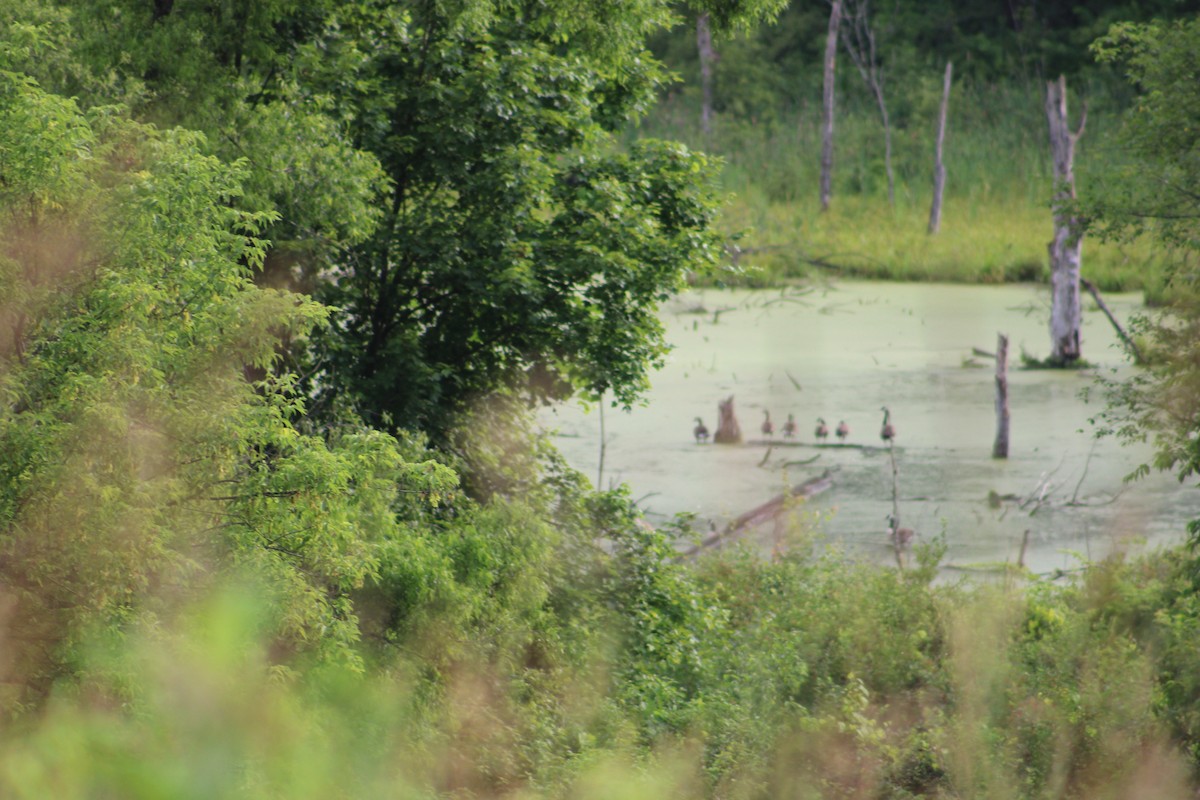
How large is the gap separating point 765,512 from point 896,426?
3.22 meters

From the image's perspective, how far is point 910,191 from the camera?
25.9m

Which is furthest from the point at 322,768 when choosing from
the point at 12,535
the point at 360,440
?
the point at 360,440

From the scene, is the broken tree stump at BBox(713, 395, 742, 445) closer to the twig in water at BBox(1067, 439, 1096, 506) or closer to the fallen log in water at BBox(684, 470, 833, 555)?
the fallen log in water at BBox(684, 470, 833, 555)

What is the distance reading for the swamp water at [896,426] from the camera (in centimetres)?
1178

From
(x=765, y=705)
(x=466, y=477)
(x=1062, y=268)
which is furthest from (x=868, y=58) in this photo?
(x=765, y=705)

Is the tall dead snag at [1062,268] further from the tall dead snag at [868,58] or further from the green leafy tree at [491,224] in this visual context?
the tall dead snag at [868,58]

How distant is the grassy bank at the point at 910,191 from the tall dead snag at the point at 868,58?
12.7 inches

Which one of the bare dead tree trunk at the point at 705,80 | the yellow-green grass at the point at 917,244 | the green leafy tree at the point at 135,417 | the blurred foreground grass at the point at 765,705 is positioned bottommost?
the blurred foreground grass at the point at 765,705

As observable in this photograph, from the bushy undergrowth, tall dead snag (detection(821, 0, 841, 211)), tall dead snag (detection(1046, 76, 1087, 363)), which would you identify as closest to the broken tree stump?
the bushy undergrowth

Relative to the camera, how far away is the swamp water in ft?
38.7

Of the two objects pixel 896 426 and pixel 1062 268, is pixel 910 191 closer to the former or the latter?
pixel 1062 268

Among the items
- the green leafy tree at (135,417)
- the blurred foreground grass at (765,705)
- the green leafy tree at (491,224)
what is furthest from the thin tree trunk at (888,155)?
the green leafy tree at (135,417)

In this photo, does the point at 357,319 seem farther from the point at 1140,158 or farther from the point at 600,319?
the point at 1140,158

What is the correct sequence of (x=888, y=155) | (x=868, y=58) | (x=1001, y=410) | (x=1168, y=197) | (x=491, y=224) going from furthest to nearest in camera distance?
1. (x=868, y=58)
2. (x=888, y=155)
3. (x=1001, y=410)
4. (x=491, y=224)
5. (x=1168, y=197)
